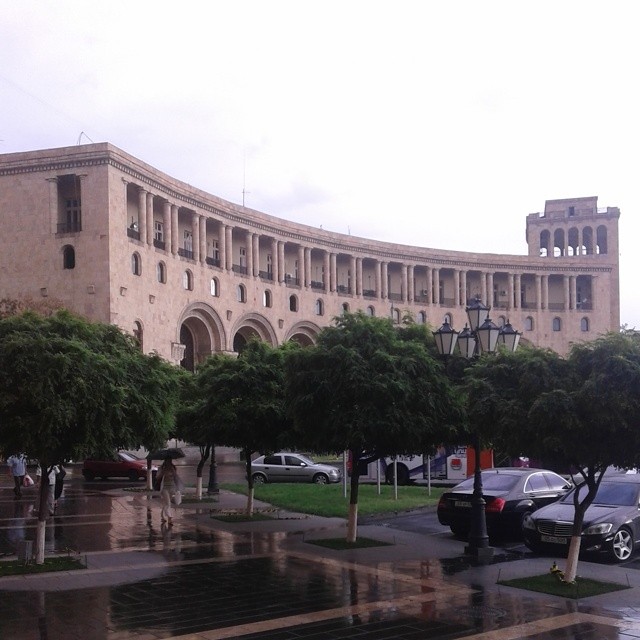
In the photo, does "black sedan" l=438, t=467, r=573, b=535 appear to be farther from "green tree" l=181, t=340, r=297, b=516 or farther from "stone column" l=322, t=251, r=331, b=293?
"stone column" l=322, t=251, r=331, b=293

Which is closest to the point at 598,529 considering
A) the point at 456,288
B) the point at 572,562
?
the point at 572,562

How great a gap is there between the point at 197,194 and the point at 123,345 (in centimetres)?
4186

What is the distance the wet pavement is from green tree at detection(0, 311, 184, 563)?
1.95 meters

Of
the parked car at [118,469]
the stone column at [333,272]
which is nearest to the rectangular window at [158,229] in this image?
the stone column at [333,272]

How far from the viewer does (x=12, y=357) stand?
12.0m

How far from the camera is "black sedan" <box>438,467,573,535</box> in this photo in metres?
16.7

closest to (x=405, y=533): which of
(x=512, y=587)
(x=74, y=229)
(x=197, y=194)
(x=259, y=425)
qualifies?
(x=259, y=425)

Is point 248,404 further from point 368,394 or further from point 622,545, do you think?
point 622,545

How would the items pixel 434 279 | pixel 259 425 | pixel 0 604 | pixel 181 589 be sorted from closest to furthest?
pixel 0 604
pixel 181 589
pixel 259 425
pixel 434 279

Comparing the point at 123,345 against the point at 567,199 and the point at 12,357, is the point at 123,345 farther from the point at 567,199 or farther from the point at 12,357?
the point at 567,199

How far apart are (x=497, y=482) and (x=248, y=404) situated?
5.97m

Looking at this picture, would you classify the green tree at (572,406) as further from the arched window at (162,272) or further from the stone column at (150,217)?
the arched window at (162,272)

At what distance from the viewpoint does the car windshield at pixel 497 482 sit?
17547 mm

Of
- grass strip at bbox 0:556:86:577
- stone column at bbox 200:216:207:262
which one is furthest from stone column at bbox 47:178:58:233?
grass strip at bbox 0:556:86:577
